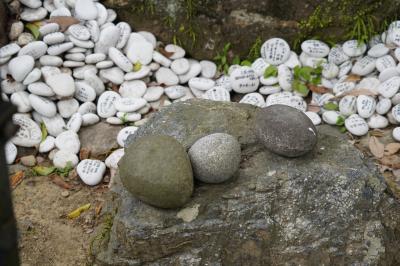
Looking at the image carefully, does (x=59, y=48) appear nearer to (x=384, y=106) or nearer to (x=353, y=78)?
(x=353, y=78)

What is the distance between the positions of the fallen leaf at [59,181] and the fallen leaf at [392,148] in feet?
7.26

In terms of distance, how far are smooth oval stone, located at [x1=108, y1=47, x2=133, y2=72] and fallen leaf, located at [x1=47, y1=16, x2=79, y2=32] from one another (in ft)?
1.26

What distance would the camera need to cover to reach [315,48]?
4875 millimetres

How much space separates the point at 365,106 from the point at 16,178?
253cm

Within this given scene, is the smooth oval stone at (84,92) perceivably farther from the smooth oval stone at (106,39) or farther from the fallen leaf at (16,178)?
the fallen leaf at (16,178)

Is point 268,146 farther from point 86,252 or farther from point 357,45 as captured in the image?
point 357,45

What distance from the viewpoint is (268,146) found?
3365 millimetres

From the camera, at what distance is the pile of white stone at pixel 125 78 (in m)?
4.46

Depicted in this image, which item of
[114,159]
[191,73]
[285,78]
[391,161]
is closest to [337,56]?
[285,78]

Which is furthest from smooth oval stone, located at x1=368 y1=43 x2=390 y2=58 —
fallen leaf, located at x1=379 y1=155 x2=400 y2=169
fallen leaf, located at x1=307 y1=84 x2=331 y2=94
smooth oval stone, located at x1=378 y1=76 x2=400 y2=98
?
fallen leaf, located at x1=379 y1=155 x2=400 y2=169

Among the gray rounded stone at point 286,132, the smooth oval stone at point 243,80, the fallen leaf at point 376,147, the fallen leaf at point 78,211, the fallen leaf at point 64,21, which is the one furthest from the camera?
the fallen leaf at point 64,21

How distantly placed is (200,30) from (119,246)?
2.23 m

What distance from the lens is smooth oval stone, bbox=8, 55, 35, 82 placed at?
177 inches

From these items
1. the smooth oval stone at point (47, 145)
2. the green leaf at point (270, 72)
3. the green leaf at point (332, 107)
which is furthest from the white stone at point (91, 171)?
the green leaf at point (332, 107)
